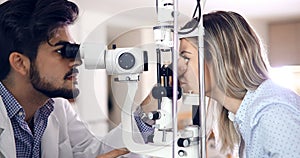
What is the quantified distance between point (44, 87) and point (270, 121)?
671mm

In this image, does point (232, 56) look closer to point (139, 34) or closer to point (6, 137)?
point (139, 34)

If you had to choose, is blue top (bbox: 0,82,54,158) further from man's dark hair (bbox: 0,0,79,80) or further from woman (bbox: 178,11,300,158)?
woman (bbox: 178,11,300,158)

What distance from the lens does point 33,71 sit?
3.63ft

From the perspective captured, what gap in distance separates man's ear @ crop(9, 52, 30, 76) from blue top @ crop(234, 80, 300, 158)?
653mm

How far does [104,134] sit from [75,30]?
0.35m

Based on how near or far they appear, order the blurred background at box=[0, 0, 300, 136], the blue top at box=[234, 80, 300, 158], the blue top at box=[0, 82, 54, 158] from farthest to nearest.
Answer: the blue top at box=[0, 82, 54, 158], the blurred background at box=[0, 0, 300, 136], the blue top at box=[234, 80, 300, 158]

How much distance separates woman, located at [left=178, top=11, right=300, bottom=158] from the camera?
2.97ft

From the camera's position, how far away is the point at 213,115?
1.08 m

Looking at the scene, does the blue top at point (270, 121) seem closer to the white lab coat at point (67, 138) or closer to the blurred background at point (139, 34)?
the blurred background at point (139, 34)

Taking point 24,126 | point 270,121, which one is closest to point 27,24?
point 24,126

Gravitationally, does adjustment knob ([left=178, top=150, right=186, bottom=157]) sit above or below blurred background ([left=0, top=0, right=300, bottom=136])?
below

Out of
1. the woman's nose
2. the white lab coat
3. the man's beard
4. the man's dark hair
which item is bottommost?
the white lab coat

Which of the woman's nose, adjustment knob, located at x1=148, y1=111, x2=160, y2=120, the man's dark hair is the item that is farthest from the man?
the woman's nose

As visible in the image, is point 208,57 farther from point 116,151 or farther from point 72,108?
point 72,108
